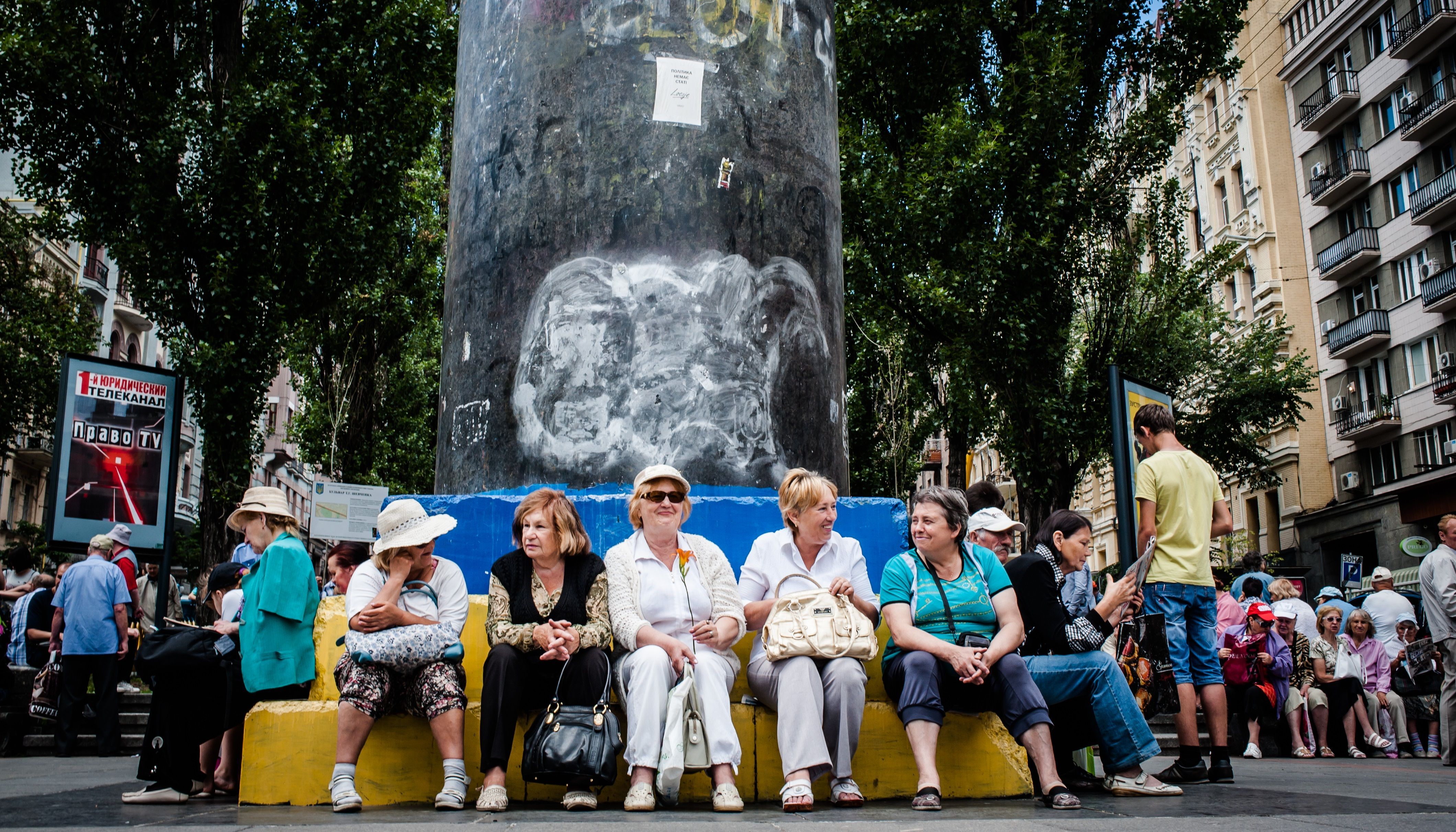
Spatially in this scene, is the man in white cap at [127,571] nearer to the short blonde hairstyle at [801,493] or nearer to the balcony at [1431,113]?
the short blonde hairstyle at [801,493]

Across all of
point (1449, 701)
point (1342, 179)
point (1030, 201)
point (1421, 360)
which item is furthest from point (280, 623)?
point (1342, 179)

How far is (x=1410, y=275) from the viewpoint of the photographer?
3297 centimetres

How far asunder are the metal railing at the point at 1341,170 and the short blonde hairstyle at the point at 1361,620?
2689 cm

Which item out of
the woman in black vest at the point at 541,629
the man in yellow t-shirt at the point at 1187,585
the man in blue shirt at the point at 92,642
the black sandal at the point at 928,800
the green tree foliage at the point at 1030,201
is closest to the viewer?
the black sandal at the point at 928,800

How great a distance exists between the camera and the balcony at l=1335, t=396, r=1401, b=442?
32.7 metres

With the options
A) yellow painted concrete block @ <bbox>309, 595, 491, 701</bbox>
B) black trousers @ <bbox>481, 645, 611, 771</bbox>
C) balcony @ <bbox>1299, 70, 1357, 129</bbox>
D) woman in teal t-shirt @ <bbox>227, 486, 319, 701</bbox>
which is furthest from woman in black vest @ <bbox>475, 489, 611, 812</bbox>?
balcony @ <bbox>1299, 70, 1357, 129</bbox>

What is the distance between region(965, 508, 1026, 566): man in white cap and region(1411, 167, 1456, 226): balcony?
29.9 m

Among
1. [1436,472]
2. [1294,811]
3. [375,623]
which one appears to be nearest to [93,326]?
[375,623]

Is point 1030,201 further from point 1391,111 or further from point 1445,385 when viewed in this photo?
point 1391,111

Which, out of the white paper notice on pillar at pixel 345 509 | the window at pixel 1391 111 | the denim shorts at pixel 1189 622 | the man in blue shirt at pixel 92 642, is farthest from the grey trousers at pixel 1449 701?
the window at pixel 1391 111

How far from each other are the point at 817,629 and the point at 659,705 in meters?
0.70

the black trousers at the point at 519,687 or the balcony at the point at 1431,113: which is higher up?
the balcony at the point at 1431,113

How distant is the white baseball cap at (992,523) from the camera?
5.85m

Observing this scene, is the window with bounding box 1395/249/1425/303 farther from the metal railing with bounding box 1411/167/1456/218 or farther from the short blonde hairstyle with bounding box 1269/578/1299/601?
the short blonde hairstyle with bounding box 1269/578/1299/601
